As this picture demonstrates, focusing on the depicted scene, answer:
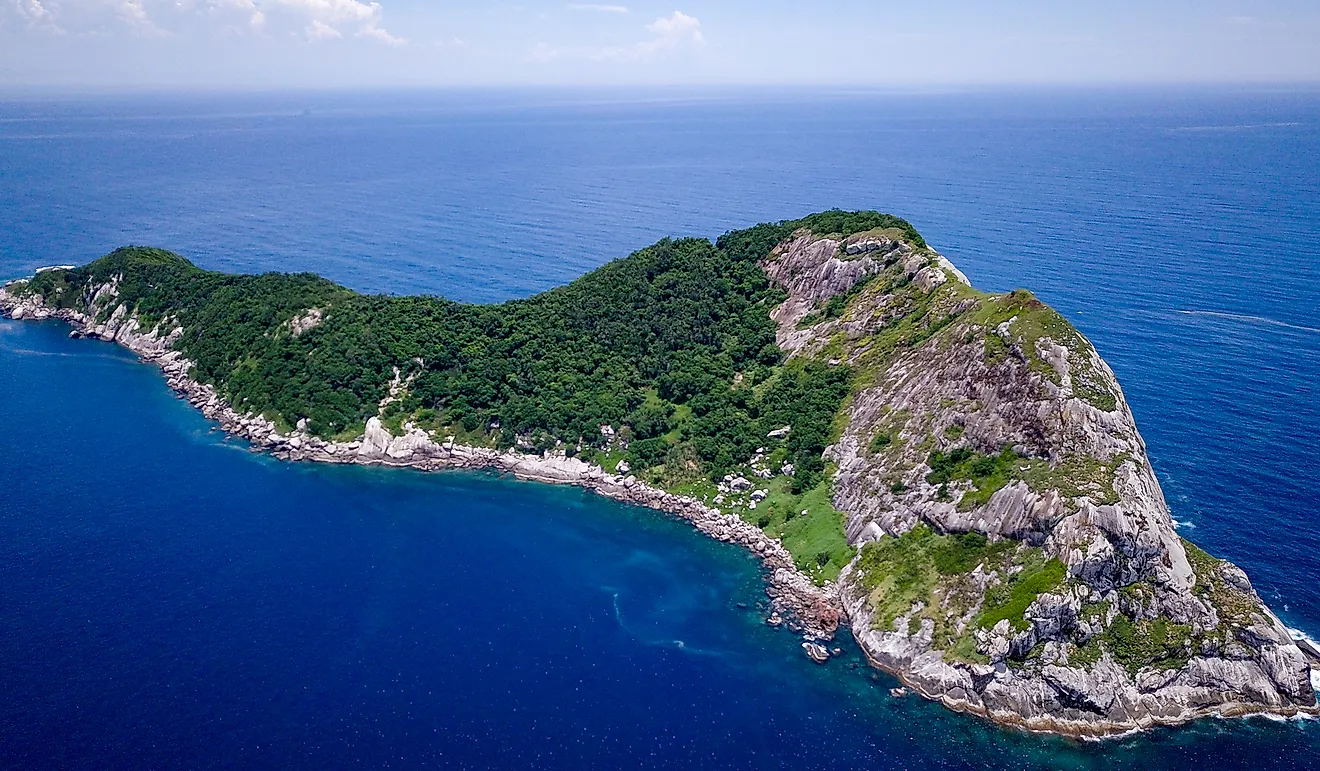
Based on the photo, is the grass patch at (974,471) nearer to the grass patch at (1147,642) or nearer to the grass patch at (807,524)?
the grass patch at (807,524)

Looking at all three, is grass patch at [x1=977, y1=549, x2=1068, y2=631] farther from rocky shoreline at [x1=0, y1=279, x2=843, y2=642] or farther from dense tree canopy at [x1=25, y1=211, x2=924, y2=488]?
dense tree canopy at [x1=25, y1=211, x2=924, y2=488]

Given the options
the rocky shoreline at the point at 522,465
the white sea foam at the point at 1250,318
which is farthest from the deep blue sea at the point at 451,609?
the white sea foam at the point at 1250,318

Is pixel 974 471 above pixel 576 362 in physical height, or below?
below

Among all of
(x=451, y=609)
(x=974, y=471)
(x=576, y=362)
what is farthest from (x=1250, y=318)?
(x=451, y=609)

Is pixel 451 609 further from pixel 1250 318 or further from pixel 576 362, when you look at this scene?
pixel 1250 318

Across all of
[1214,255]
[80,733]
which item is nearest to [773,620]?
[80,733]

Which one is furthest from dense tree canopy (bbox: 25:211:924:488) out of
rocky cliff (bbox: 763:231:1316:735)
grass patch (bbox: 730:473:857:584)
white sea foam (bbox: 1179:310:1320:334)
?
white sea foam (bbox: 1179:310:1320:334)

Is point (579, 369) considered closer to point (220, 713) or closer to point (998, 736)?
point (220, 713)
